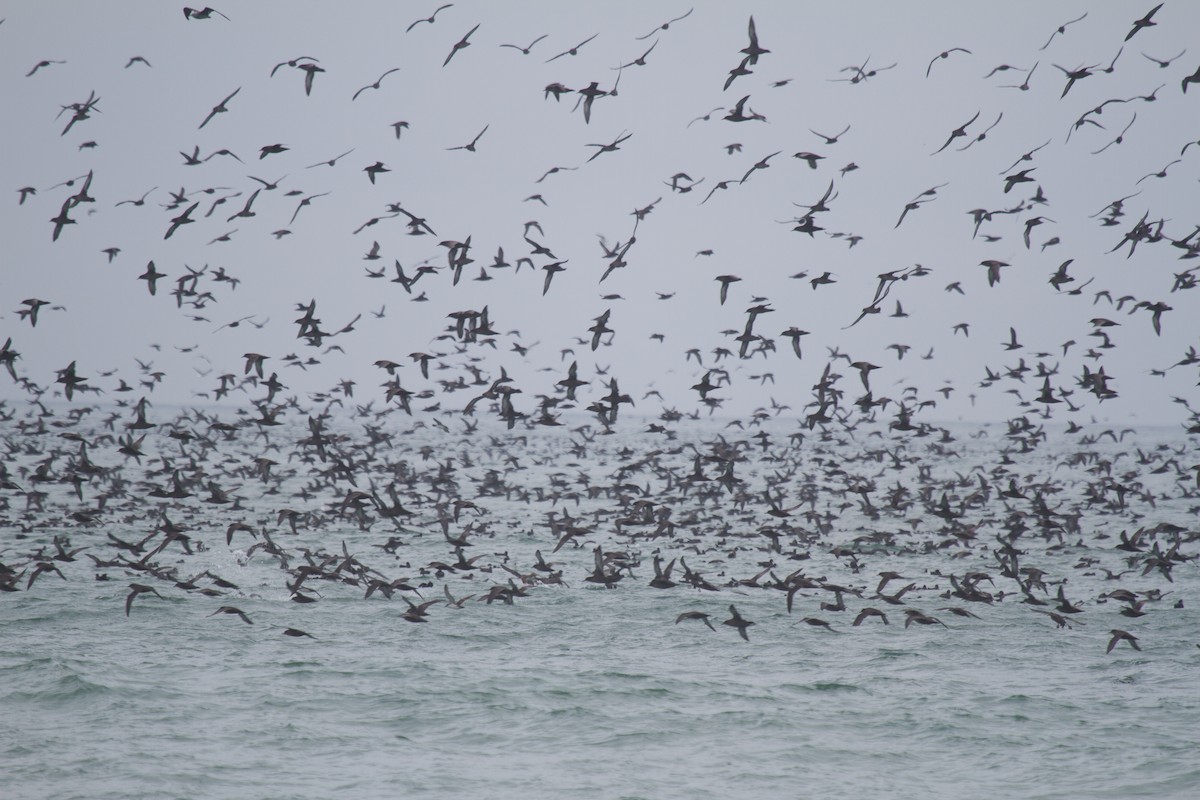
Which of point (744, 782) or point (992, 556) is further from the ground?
point (992, 556)

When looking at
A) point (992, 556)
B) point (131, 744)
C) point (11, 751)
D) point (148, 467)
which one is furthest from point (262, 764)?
point (148, 467)

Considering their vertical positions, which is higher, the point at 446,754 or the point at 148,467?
the point at 148,467

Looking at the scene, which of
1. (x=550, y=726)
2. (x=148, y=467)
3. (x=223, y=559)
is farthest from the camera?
(x=148, y=467)

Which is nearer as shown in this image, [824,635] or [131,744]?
[131,744]

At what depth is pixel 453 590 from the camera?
1000 inches

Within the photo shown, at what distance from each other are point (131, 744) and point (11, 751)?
1.53 m

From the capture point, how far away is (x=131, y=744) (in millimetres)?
14578

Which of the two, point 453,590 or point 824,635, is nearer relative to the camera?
point 824,635

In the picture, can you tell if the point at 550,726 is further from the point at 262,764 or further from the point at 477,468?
the point at 477,468

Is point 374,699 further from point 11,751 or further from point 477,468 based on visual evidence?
point 477,468

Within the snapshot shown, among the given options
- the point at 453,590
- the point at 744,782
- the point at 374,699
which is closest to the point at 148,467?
the point at 453,590

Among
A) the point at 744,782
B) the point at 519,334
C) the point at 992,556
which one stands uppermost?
the point at 519,334

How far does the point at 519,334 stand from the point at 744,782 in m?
25.4

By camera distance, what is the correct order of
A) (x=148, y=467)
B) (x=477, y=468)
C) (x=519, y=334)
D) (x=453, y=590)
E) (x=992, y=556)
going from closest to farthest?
(x=453, y=590) → (x=992, y=556) → (x=519, y=334) → (x=148, y=467) → (x=477, y=468)
